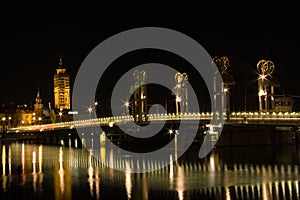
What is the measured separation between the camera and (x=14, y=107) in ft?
464

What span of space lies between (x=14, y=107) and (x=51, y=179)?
366 ft

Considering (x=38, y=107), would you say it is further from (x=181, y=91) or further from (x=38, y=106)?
(x=181, y=91)

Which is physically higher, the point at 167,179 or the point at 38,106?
the point at 38,106

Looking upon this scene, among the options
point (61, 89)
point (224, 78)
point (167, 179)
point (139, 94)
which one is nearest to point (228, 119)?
point (224, 78)

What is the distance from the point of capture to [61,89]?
171750 millimetres

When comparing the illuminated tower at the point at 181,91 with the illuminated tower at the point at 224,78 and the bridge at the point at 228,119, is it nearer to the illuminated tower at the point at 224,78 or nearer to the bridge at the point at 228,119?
the bridge at the point at 228,119

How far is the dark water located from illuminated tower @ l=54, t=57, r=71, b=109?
12164 centimetres

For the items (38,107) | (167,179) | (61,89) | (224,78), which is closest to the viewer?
(167,179)

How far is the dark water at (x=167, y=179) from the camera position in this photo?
2759 centimetres

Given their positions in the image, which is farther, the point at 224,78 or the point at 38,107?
the point at 38,107

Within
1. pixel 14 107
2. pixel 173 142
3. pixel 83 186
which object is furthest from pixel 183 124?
pixel 14 107

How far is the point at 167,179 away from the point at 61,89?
142 meters

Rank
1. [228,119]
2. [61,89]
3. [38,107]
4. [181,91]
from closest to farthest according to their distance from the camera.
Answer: [228,119] → [181,91] → [38,107] → [61,89]

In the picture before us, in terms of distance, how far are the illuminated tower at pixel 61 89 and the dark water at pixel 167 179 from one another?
12164 centimetres
